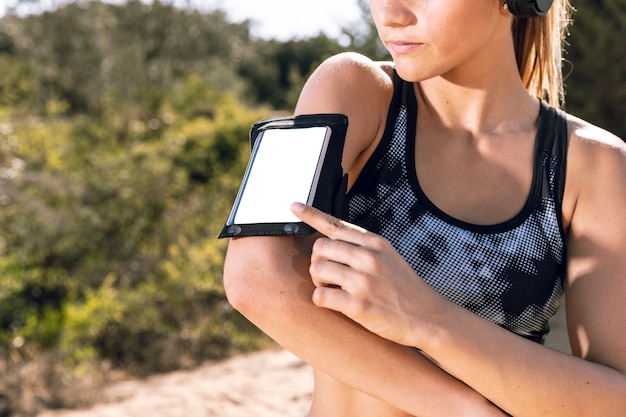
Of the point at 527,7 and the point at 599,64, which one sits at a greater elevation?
the point at 527,7

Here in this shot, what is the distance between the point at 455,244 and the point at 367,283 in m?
0.37

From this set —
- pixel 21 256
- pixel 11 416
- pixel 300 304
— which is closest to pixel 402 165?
pixel 300 304

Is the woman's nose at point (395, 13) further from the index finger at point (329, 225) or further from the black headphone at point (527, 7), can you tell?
the index finger at point (329, 225)

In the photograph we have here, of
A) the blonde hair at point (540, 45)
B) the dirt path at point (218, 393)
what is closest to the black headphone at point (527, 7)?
the blonde hair at point (540, 45)

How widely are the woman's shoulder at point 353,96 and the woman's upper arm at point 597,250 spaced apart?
15.9 inches

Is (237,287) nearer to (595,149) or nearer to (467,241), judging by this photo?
(467,241)

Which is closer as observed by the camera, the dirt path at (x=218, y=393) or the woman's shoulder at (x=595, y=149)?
the woman's shoulder at (x=595, y=149)

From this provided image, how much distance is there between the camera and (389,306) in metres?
1.22

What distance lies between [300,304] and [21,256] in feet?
19.5

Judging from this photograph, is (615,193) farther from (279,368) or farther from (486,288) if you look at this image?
(279,368)

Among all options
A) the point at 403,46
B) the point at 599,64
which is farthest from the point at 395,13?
the point at 599,64

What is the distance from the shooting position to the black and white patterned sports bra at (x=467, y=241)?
4.96 ft

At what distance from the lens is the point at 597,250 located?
60.4 inches

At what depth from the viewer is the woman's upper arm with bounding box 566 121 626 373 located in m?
1.48
